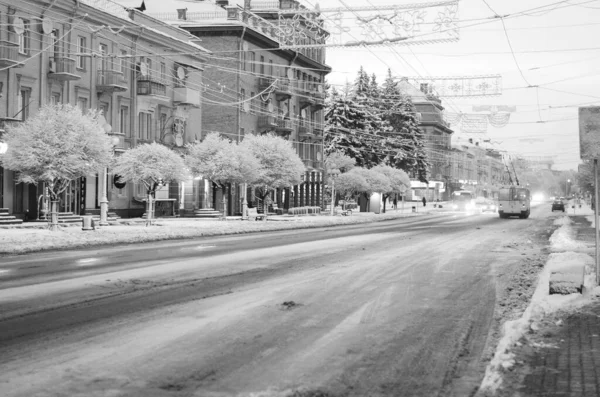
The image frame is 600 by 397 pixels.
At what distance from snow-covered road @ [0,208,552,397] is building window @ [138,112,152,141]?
30.2 m

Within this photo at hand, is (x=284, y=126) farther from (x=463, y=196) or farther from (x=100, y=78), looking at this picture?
(x=463, y=196)

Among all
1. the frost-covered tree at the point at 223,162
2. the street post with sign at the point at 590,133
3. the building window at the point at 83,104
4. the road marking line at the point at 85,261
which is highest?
the building window at the point at 83,104

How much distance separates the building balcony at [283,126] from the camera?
6897 centimetres

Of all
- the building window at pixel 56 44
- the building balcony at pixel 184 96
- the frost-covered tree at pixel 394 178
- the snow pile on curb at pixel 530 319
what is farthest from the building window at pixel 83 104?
the frost-covered tree at pixel 394 178

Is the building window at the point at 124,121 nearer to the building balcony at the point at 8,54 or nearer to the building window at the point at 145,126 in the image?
the building window at the point at 145,126

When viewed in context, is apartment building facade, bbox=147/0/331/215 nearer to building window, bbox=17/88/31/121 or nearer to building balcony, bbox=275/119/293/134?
building balcony, bbox=275/119/293/134

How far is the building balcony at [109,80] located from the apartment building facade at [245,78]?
39.1 feet

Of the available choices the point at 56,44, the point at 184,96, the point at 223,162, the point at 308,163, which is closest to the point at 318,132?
the point at 308,163

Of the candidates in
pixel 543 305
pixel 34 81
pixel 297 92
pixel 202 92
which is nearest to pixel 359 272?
pixel 543 305

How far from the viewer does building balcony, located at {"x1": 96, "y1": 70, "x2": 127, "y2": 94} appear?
42.3 metres

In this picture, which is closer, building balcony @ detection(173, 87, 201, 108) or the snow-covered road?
the snow-covered road

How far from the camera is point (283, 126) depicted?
6962 cm

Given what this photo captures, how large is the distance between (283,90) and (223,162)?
86.9ft

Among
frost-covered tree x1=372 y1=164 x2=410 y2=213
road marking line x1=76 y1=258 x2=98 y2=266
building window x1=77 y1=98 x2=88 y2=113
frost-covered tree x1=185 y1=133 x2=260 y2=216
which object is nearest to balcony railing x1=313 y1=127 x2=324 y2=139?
frost-covered tree x1=372 y1=164 x2=410 y2=213
